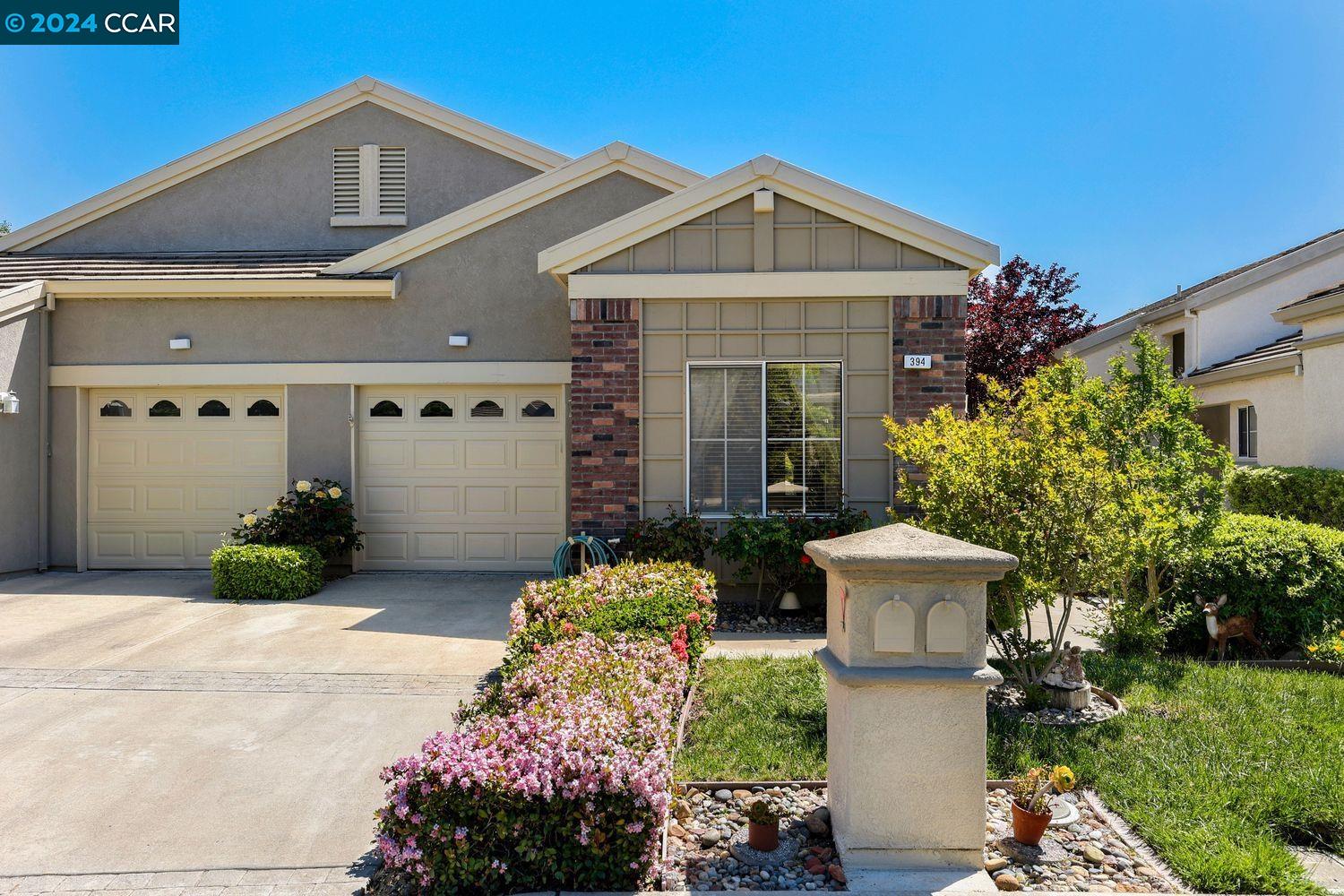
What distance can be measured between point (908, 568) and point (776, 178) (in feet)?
20.0

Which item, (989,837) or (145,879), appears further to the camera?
(989,837)

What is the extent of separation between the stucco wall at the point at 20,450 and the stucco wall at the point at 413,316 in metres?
0.41

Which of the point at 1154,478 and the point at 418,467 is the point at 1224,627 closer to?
the point at 1154,478

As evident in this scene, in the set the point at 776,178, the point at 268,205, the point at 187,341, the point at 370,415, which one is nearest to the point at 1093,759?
the point at 776,178

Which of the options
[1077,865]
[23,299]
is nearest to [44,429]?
[23,299]

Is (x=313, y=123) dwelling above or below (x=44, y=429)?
above

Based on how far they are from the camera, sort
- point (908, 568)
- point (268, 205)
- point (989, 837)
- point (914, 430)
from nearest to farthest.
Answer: point (908, 568) → point (989, 837) → point (914, 430) → point (268, 205)

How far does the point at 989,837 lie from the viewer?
3662 millimetres

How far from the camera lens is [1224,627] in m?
6.36

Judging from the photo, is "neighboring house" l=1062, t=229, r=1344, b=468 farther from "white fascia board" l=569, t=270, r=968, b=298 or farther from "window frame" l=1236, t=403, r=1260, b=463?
"white fascia board" l=569, t=270, r=968, b=298

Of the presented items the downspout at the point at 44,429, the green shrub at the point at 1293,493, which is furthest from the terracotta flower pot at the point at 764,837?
the downspout at the point at 44,429

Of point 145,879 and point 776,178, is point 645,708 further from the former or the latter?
point 776,178

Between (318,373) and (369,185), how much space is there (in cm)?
345

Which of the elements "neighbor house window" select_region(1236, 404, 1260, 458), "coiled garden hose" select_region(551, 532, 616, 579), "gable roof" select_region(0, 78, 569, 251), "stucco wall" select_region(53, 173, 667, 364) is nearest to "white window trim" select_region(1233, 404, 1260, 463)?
"neighbor house window" select_region(1236, 404, 1260, 458)
